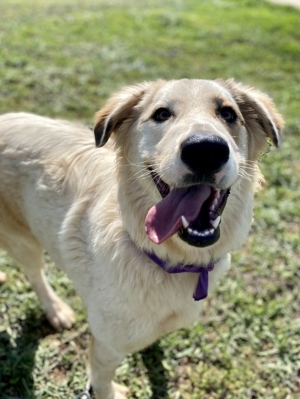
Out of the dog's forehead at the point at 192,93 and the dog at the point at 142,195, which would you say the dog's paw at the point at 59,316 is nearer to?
the dog at the point at 142,195

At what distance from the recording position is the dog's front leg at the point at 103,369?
2982 millimetres

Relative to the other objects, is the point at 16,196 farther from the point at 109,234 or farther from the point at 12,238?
the point at 109,234

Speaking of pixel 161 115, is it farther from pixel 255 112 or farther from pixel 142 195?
pixel 255 112

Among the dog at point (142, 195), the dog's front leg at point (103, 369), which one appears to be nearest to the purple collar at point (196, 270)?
the dog at point (142, 195)

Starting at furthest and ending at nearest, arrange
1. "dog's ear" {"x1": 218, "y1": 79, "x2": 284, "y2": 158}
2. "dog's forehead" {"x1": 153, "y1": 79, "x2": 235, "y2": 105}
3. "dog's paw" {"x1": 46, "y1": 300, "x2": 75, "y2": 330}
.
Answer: "dog's paw" {"x1": 46, "y1": 300, "x2": 75, "y2": 330}, "dog's ear" {"x1": 218, "y1": 79, "x2": 284, "y2": 158}, "dog's forehead" {"x1": 153, "y1": 79, "x2": 235, "y2": 105}

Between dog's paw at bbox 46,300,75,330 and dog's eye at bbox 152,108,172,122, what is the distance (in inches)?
89.8

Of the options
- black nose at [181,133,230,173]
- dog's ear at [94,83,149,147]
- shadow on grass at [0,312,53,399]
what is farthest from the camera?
shadow on grass at [0,312,53,399]

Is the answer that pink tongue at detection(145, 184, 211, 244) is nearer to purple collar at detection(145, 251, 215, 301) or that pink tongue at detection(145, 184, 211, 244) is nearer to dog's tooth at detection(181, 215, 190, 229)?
dog's tooth at detection(181, 215, 190, 229)

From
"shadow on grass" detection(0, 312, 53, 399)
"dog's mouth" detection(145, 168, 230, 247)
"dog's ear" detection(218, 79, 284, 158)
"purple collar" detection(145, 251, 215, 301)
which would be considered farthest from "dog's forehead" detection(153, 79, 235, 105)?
"shadow on grass" detection(0, 312, 53, 399)

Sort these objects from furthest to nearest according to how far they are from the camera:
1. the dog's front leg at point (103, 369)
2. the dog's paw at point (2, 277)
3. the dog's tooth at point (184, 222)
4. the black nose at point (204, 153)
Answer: the dog's paw at point (2, 277) → the dog's front leg at point (103, 369) → the dog's tooth at point (184, 222) → the black nose at point (204, 153)

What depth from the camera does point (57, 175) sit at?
3051 mm

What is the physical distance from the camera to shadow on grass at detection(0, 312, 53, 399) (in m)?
3.54

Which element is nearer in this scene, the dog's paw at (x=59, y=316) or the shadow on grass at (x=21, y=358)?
the shadow on grass at (x=21, y=358)

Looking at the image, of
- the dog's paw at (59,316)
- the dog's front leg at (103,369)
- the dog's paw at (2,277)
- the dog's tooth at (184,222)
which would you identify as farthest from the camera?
the dog's paw at (2,277)
